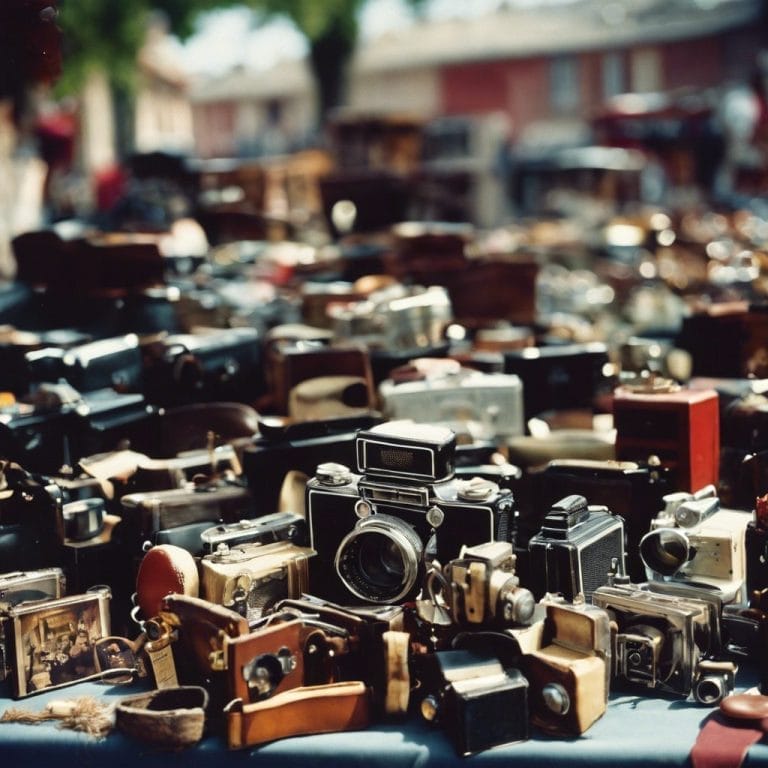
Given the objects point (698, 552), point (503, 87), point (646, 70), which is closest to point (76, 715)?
point (698, 552)

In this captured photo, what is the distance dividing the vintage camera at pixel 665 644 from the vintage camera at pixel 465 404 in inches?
43.7

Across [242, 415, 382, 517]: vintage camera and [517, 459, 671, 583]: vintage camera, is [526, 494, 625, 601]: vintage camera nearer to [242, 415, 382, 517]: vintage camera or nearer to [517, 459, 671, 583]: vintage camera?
Answer: [517, 459, 671, 583]: vintage camera

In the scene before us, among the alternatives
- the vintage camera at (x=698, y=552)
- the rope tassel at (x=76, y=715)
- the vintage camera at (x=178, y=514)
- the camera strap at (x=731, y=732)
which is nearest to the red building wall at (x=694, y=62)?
the vintage camera at (x=698, y=552)

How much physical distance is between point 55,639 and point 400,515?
0.99 m

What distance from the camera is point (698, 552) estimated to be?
2957 mm

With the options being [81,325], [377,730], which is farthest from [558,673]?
[81,325]

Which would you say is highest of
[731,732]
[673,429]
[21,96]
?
[21,96]

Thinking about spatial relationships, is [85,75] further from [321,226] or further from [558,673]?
[558,673]

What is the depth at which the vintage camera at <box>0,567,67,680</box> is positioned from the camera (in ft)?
9.63

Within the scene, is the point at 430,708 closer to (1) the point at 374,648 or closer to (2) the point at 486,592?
(1) the point at 374,648

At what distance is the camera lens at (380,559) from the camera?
9.37 feet

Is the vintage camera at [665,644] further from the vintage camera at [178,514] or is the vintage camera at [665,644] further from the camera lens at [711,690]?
the vintage camera at [178,514]

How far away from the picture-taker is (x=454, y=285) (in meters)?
5.77

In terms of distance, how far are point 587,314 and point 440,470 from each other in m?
3.38
